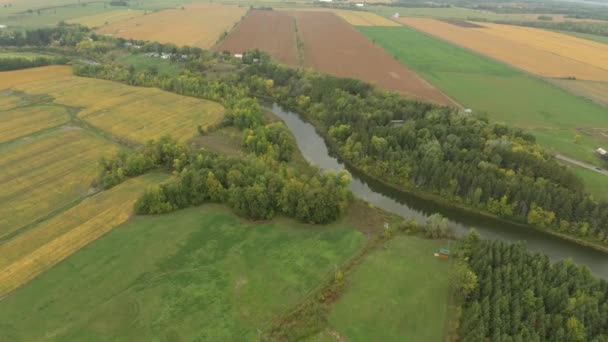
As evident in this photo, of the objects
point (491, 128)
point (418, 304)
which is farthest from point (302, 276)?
point (491, 128)

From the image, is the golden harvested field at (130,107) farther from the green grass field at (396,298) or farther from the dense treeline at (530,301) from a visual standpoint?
the dense treeline at (530,301)

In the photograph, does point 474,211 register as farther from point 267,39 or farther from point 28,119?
point 267,39

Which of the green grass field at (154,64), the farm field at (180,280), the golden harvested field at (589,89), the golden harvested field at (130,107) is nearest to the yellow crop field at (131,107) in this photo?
the golden harvested field at (130,107)

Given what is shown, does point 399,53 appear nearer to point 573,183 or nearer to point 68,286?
point 573,183

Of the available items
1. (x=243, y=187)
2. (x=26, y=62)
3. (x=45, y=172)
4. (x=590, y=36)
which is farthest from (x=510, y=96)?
(x=26, y=62)

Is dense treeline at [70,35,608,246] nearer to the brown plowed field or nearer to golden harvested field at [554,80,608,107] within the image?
the brown plowed field
